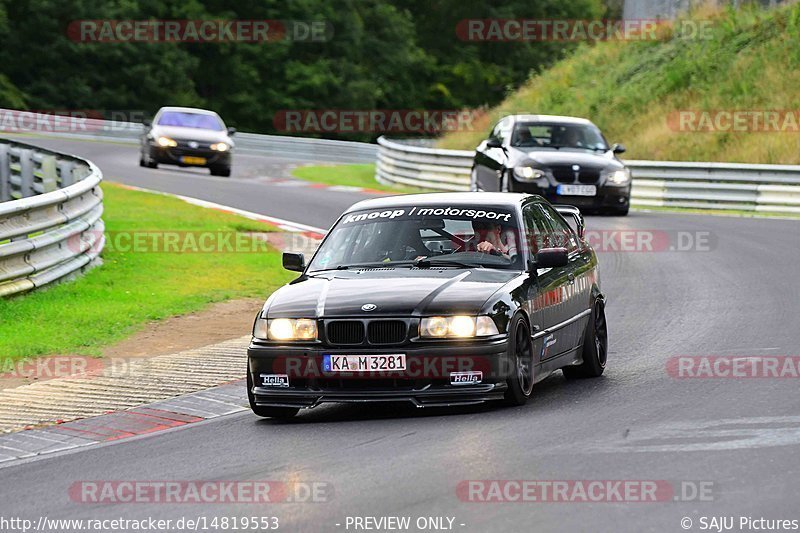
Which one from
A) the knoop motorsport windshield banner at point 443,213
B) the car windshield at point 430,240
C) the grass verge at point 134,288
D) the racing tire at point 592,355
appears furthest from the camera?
the grass verge at point 134,288

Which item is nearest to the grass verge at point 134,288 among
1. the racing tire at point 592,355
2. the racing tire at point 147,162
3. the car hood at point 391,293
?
the car hood at point 391,293

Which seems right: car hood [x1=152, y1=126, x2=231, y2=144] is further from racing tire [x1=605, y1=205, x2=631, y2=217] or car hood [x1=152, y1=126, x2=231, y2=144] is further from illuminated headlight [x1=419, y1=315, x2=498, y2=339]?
illuminated headlight [x1=419, y1=315, x2=498, y2=339]

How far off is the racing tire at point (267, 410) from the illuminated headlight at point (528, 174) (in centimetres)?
1362

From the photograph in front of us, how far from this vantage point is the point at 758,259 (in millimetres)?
18547

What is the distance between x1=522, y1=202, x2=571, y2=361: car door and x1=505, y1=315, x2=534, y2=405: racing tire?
0.14 meters

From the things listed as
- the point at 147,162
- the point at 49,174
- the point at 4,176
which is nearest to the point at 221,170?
the point at 147,162

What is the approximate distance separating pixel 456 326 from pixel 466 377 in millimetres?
308

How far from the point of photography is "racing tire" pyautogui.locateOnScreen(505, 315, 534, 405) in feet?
29.7

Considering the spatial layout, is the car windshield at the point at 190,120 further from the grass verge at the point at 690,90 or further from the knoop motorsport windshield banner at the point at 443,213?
the knoop motorsport windshield banner at the point at 443,213

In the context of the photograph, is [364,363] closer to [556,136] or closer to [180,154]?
[556,136]

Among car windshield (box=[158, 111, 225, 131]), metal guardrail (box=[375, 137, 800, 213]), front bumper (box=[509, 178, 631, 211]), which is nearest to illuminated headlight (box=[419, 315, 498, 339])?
front bumper (box=[509, 178, 631, 211])

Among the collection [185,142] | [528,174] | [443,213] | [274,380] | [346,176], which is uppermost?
[443,213]

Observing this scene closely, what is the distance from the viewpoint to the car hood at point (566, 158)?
2284 cm

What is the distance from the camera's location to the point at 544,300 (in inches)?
391
